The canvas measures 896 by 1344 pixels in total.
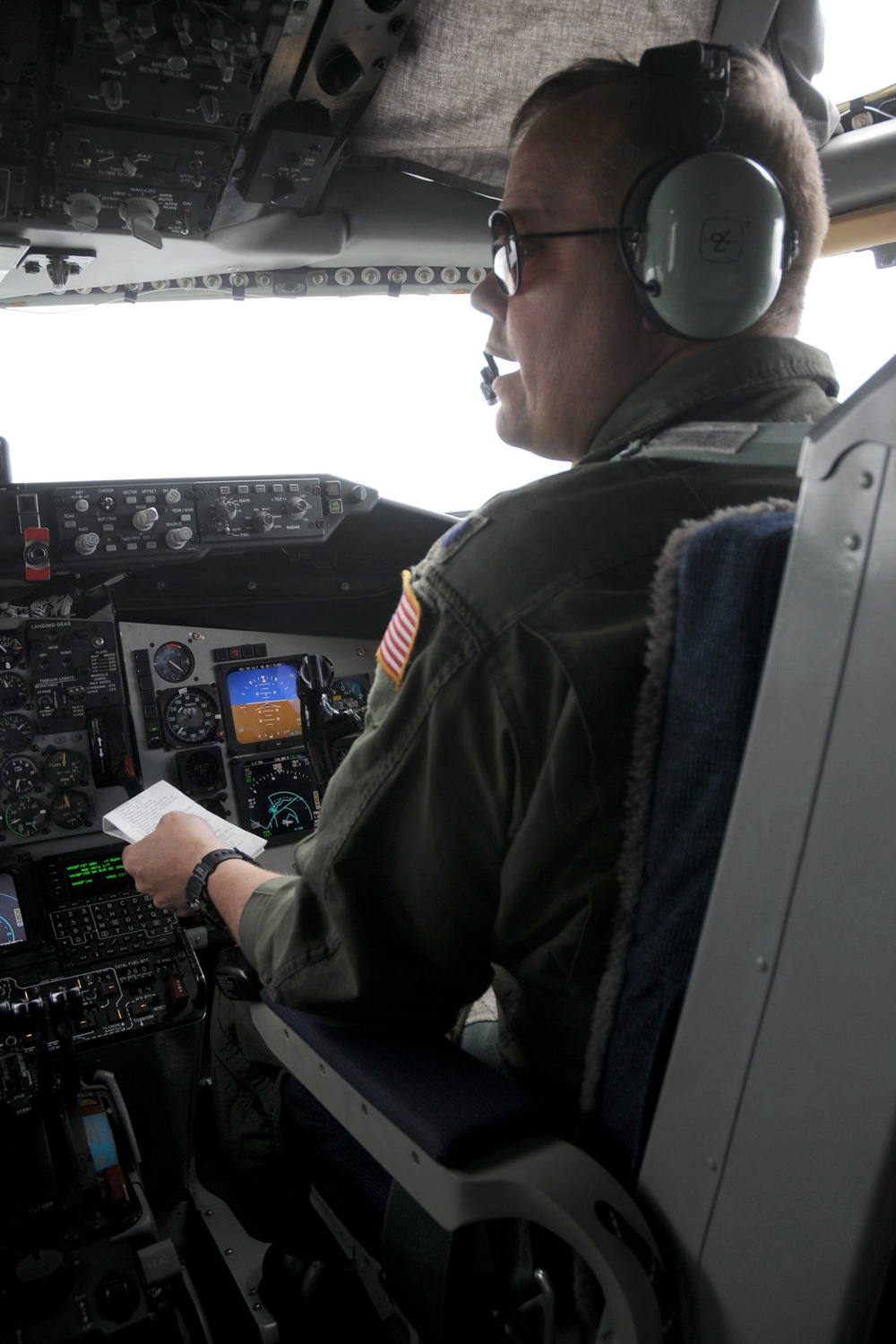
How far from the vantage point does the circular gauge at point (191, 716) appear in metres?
2.68

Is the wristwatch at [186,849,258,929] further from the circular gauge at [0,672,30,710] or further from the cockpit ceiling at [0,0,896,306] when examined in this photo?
the circular gauge at [0,672,30,710]

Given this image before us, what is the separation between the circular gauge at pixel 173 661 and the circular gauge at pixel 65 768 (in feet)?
1.09

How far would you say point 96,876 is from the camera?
2.37 m

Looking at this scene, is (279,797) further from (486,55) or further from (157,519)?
(486,55)

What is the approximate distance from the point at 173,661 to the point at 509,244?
1.84 m

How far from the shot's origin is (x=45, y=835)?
2443 millimetres

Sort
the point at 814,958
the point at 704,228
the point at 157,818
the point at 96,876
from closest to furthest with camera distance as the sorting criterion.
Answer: the point at 814,958, the point at 704,228, the point at 157,818, the point at 96,876

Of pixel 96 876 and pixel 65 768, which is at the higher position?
pixel 65 768

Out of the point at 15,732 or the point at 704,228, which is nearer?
the point at 704,228

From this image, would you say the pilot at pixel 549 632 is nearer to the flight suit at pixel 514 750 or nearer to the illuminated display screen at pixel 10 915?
the flight suit at pixel 514 750

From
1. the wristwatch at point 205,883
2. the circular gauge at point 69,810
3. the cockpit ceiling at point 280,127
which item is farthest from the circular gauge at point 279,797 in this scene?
the wristwatch at point 205,883

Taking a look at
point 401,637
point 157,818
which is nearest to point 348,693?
point 157,818

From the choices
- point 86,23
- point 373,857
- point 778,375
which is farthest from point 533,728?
point 86,23

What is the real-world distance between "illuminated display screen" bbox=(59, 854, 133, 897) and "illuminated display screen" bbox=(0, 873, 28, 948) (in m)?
0.12
